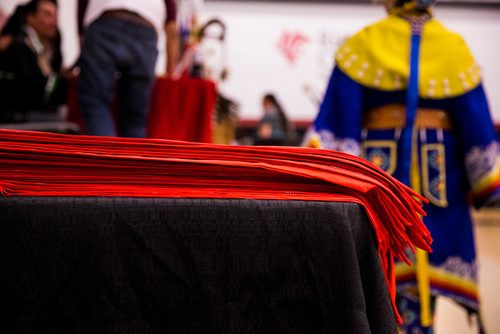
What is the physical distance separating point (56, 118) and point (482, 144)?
185 cm

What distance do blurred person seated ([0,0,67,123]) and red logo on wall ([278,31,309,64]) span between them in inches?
230

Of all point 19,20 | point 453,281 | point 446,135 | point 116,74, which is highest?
point 19,20

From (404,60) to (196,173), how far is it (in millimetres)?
1070

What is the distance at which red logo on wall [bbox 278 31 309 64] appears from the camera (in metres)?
7.93

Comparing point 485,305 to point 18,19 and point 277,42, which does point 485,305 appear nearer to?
point 18,19

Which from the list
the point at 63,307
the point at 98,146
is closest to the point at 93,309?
the point at 63,307

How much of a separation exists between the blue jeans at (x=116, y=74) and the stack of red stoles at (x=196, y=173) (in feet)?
3.93

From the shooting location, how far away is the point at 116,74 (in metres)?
1.84

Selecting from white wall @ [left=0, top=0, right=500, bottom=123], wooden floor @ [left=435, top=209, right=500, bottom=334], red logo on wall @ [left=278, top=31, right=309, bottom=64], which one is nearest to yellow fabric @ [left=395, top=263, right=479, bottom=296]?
wooden floor @ [left=435, top=209, right=500, bottom=334]

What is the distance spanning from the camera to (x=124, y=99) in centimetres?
185

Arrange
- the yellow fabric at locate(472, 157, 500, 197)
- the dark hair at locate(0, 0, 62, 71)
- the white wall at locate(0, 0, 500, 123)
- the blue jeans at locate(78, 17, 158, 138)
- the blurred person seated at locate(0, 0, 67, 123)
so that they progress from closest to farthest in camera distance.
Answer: the yellow fabric at locate(472, 157, 500, 197) < the blue jeans at locate(78, 17, 158, 138) < the blurred person seated at locate(0, 0, 67, 123) < the dark hair at locate(0, 0, 62, 71) < the white wall at locate(0, 0, 500, 123)

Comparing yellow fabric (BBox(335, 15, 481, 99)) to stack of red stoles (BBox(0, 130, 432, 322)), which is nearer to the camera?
stack of red stoles (BBox(0, 130, 432, 322))

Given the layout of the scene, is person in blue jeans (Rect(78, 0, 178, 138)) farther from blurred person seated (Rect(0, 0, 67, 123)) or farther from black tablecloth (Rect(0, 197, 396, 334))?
black tablecloth (Rect(0, 197, 396, 334))

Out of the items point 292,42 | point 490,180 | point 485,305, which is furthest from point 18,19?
point 292,42
